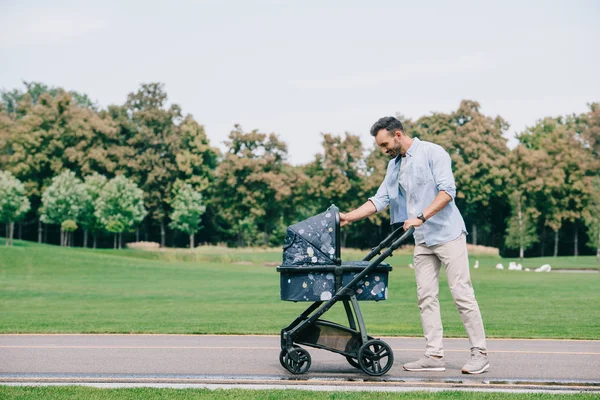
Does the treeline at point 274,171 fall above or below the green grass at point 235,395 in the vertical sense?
above

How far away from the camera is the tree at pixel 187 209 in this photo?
65625mm

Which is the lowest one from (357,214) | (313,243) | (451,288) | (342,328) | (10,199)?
(342,328)

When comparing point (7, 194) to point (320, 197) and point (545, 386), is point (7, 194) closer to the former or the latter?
point (320, 197)

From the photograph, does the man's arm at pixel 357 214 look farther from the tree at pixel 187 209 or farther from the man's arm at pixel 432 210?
the tree at pixel 187 209

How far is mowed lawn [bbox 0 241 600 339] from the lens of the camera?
11.5 m

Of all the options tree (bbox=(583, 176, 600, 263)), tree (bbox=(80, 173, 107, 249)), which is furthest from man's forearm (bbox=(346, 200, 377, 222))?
tree (bbox=(80, 173, 107, 249))

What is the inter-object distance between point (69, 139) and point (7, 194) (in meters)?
14.9

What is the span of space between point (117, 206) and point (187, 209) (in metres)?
6.43

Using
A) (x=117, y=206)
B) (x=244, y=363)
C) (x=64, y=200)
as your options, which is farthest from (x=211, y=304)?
(x=64, y=200)

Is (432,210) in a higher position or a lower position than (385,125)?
lower

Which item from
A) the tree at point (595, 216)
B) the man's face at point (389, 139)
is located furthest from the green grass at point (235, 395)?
the tree at point (595, 216)

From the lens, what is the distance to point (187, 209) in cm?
6569

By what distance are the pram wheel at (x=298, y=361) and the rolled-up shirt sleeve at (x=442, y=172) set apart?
1.83 meters

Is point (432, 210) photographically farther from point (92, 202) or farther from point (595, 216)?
point (92, 202)
